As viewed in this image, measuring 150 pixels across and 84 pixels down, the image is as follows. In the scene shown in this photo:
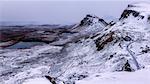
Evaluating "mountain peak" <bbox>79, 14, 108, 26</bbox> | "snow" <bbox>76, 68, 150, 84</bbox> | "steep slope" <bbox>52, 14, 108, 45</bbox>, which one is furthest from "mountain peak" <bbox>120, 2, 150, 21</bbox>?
"mountain peak" <bbox>79, 14, 108, 26</bbox>

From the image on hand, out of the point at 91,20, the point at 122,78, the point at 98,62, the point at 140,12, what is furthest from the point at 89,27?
the point at 122,78

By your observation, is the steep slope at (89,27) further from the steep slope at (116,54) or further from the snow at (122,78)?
the snow at (122,78)

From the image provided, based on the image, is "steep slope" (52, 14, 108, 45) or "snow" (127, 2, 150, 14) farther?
"steep slope" (52, 14, 108, 45)

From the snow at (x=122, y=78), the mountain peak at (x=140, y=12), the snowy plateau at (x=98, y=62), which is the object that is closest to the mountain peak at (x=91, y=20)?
the mountain peak at (x=140, y=12)

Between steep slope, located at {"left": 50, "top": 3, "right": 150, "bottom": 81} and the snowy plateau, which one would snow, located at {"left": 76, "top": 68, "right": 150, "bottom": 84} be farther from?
steep slope, located at {"left": 50, "top": 3, "right": 150, "bottom": 81}

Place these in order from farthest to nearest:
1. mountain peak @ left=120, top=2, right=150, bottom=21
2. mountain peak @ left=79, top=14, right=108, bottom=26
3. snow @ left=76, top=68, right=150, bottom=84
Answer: mountain peak @ left=79, top=14, right=108, bottom=26 < mountain peak @ left=120, top=2, right=150, bottom=21 < snow @ left=76, top=68, right=150, bottom=84

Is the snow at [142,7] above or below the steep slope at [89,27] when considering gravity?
above

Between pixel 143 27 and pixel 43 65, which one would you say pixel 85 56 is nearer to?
pixel 43 65

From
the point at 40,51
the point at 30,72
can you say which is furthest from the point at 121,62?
the point at 40,51
